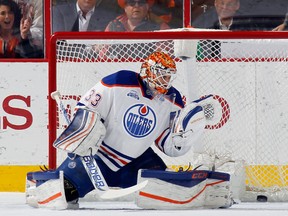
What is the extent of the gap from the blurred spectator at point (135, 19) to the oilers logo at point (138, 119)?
1.99 meters

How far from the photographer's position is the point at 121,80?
17.8 feet

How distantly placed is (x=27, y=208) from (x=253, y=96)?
1.98m

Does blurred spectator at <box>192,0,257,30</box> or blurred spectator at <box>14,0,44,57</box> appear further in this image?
blurred spectator at <box>14,0,44,57</box>

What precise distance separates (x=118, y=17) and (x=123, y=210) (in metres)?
2.43

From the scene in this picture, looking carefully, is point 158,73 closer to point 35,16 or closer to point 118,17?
point 118,17

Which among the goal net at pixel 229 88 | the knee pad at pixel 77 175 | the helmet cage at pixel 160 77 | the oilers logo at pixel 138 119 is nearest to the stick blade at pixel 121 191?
the knee pad at pixel 77 175

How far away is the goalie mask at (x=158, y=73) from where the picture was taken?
543 centimetres

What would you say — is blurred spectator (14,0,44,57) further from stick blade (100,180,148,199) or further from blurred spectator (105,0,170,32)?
stick blade (100,180,148,199)

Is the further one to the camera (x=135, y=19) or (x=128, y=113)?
(x=135, y=19)

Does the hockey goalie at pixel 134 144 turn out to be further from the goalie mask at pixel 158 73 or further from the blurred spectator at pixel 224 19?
the blurred spectator at pixel 224 19

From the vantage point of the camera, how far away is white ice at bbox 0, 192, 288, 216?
193 inches

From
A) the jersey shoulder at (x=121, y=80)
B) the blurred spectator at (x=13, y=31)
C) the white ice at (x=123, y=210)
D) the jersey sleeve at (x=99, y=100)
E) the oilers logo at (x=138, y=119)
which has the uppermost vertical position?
the blurred spectator at (x=13, y=31)

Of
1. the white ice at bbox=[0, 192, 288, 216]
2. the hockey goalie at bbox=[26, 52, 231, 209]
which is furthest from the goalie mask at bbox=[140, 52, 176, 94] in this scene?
the white ice at bbox=[0, 192, 288, 216]

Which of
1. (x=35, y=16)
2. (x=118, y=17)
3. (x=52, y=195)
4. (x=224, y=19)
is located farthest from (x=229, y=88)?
(x=52, y=195)
